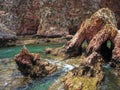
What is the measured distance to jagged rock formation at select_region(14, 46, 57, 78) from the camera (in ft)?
109

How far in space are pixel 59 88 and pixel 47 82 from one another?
11.0 feet

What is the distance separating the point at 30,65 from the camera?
33.3 m

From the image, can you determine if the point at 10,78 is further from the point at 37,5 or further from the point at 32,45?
the point at 37,5

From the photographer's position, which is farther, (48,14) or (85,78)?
(48,14)

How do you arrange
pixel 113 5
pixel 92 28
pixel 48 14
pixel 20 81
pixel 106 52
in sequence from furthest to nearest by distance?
pixel 113 5 < pixel 48 14 < pixel 92 28 < pixel 106 52 < pixel 20 81

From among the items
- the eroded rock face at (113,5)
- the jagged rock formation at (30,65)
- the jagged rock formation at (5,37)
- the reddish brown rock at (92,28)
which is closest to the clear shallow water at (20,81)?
the jagged rock formation at (30,65)

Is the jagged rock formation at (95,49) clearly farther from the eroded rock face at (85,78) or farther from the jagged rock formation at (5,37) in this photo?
the jagged rock formation at (5,37)

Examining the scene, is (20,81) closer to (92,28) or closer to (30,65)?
(30,65)

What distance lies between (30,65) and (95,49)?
1004 centimetres

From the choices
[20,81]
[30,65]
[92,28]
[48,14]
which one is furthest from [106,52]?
[48,14]

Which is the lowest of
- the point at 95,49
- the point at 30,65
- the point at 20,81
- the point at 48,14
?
the point at 20,81

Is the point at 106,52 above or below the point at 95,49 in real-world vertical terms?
below

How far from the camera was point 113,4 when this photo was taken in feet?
274

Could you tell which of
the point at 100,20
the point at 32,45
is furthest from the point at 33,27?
the point at 100,20
